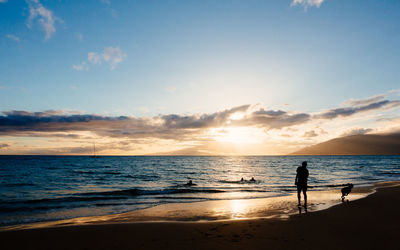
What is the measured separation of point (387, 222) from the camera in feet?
31.4

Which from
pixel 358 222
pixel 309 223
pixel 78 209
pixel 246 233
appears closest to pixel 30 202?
pixel 78 209

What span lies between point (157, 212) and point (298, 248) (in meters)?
8.49

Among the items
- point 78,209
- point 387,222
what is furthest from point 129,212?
point 387,222

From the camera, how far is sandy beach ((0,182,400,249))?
7.04 meters

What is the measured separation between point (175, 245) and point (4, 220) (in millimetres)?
10474

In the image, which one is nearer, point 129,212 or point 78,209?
point 129,212

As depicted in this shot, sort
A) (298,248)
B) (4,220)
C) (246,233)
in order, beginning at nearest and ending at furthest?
(298,248) < (246,233) < (4,220)

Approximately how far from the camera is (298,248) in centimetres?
658

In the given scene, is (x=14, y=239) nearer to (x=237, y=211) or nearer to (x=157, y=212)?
(x=157, y=212)

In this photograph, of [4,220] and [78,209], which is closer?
[4,220]

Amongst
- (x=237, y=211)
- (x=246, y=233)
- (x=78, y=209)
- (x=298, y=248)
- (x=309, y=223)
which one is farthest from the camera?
(x=78, y=209)

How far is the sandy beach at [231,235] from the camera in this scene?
23.1 ft

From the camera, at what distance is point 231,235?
7.85 m

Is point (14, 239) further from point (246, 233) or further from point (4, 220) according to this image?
point (246, 233)
